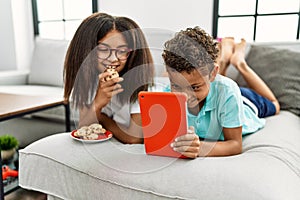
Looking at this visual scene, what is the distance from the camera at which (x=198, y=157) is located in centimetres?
84

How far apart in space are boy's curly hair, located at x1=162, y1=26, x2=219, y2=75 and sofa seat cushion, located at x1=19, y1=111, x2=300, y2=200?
24 centimetres

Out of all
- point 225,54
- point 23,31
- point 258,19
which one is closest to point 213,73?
point 225,54

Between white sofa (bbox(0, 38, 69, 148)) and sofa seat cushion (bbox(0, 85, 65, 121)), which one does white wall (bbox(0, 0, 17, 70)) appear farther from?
→ sofa seat cushion (bbox(0, 85, 65, 121))

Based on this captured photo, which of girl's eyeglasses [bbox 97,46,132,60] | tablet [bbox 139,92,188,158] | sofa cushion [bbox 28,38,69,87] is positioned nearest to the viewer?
tablet [bbox 139,92,188,158]

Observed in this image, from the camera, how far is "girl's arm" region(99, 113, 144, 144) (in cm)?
89

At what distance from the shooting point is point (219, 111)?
3.01ft

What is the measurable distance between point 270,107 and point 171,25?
1.18 meters

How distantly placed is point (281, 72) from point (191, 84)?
0.87 m

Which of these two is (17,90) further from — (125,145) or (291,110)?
(291,110)

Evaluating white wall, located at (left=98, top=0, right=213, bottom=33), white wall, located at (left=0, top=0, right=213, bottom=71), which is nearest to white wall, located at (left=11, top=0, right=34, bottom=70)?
white wall, located at (left=0, top=0, right=213, bottom=71)

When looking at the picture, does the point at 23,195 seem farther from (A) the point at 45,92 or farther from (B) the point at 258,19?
(B) the point at 258,19

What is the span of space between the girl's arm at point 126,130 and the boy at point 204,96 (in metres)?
0.15

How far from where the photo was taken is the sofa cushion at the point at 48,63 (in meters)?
2.41

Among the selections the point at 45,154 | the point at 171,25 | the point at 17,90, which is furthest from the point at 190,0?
the point at 45,154
